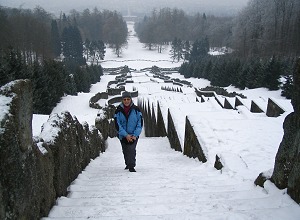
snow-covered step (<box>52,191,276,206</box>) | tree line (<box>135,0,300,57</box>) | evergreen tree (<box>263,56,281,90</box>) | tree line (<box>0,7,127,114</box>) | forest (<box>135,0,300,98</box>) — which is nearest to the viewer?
snow-covered step (<box>52,191,276,206</box>)

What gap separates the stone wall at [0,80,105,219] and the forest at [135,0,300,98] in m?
3.11

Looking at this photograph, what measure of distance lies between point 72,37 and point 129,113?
7788cm

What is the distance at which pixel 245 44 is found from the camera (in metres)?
66.2

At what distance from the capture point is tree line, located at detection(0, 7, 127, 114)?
23.7 m

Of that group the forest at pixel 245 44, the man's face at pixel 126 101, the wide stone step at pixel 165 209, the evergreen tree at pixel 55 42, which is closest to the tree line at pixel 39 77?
the man's face at pixel 126 101

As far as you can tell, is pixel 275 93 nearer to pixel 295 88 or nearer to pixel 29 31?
pixel 295 88

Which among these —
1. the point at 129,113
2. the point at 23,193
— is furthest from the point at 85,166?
the point at 23,193

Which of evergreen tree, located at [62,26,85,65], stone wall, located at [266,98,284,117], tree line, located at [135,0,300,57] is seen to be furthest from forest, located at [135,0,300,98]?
evergreen tree, located at [62,26,85,65]

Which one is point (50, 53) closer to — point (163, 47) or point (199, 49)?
point (199, 49)

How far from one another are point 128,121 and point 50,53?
57.8m

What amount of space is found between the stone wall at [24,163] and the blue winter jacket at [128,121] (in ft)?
5.52

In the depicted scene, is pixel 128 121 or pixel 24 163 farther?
pixel 128 121

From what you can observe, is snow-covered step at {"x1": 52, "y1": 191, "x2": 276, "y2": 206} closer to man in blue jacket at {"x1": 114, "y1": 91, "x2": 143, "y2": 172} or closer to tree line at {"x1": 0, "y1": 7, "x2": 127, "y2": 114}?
man in blue jacket at {"x1": 114, "y1": 91, "x2": 143, "y2": 172}

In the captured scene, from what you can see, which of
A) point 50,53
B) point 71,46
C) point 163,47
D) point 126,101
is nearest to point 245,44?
point 50,53
